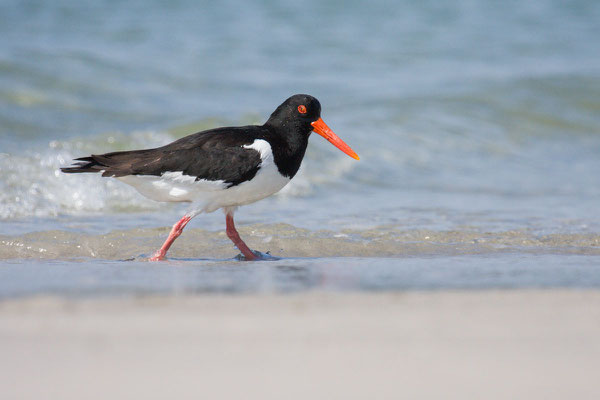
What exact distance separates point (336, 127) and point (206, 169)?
228 inches

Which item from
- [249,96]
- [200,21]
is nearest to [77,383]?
[249,96]

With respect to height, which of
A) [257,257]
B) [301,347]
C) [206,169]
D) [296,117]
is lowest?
[301,347]

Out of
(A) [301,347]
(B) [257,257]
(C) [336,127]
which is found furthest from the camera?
(C) [336,127]

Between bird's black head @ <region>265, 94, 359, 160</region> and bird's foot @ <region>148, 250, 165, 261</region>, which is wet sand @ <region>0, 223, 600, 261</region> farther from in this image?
bird's black head @ <region>265, 94, 359, 160</region>

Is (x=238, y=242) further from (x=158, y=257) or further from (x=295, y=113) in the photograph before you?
(x=295, y=113)

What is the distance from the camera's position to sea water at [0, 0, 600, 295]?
20.6ft

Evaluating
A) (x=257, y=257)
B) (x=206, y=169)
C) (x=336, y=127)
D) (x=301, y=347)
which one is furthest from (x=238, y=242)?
(x=336, y=127)

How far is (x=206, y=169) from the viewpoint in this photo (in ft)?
19.6

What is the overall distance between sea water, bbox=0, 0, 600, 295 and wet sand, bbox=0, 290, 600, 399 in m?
0.59

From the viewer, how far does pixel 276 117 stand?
21.4 feet

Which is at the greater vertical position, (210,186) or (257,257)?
(210,186)

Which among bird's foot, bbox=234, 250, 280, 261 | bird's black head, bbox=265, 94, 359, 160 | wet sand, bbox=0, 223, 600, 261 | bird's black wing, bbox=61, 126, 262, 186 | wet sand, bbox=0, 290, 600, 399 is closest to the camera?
wet sand, bbox=0, 290, 600, 399

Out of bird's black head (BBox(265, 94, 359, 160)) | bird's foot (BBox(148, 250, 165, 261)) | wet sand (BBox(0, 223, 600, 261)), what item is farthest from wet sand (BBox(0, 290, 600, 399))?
bird's black head (BBox(265, 94, 359, 160))

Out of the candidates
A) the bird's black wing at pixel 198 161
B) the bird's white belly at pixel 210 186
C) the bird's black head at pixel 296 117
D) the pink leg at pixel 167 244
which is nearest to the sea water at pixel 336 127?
the pink leg at pixel 167 244
